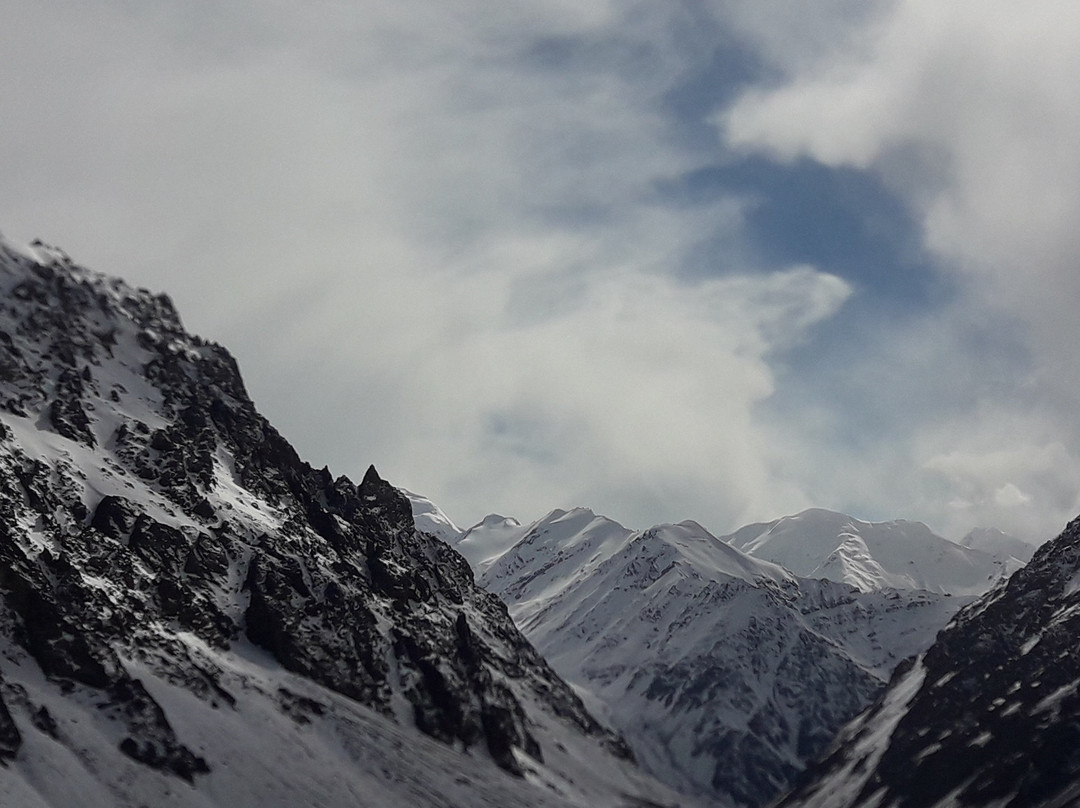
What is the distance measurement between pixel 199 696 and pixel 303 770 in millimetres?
19526

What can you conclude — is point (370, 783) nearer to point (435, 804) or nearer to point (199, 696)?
point (435, 804)

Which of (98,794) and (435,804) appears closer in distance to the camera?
(98,794)

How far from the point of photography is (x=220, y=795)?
6747 inches

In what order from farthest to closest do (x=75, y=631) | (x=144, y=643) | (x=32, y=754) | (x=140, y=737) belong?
(x=144, y=643) < (x=75, y=631) < (x=140, y=737) < (x=32, y=754)

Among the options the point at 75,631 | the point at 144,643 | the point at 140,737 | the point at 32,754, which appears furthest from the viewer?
the point at 144,643

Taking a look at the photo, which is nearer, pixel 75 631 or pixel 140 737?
pixel 140 737

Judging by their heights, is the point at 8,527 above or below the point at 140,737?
above

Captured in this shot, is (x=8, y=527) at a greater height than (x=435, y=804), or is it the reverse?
(x=8, y=527)

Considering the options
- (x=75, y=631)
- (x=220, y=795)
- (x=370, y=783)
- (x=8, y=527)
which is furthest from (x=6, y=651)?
(x=370, y=783)

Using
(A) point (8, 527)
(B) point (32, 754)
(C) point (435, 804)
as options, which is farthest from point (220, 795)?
(A) point (8, 527)

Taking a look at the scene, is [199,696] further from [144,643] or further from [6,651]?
[6,651]

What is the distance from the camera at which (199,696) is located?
624 feet

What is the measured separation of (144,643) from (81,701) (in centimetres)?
2182

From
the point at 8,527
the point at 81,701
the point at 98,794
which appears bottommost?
the point at 98,794
